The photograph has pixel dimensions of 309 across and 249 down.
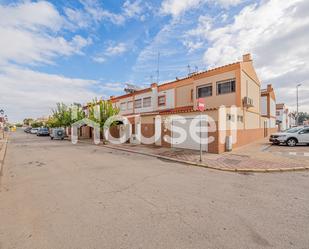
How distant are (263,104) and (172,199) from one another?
A: 90.6 ft

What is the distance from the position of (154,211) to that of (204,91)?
14421mm

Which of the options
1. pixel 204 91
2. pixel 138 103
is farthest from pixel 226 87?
pixel 138 103

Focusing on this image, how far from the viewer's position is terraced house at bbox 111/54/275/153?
42.5 ft

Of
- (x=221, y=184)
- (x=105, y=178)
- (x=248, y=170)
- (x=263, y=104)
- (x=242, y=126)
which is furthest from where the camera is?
(x=263, y=104)

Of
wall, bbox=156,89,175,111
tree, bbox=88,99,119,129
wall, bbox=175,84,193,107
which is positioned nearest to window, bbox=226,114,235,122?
wall, bbox=175,84,193,107

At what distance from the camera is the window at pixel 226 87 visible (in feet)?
49.1

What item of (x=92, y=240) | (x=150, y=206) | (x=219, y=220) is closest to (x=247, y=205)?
(x=219, y=220)

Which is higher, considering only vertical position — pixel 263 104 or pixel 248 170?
pixel 263 104

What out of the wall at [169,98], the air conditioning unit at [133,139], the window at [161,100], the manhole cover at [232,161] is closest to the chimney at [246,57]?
the wall at [169,98]

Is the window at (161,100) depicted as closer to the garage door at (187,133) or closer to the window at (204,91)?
the window at (204,91)

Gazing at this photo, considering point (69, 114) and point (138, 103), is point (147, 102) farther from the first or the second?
point (69, 114)

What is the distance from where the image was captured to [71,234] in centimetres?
338

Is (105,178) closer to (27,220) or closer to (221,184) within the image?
(27,220)

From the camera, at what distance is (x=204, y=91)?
671 inches
